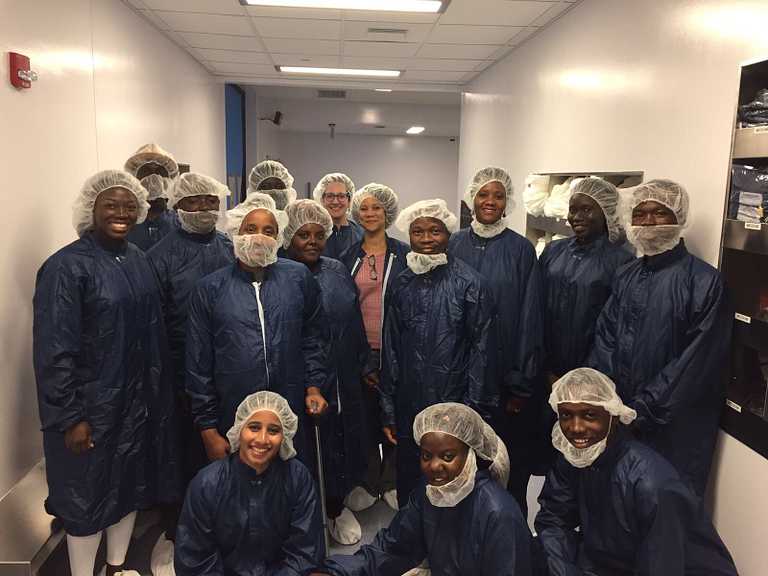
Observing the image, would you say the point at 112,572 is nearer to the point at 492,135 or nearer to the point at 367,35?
the point at 367,35

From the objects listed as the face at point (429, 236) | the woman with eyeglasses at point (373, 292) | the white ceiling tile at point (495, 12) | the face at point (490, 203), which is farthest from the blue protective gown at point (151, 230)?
the white ceiling tile at point (495, 12)

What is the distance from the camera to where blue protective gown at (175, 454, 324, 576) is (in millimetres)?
1936

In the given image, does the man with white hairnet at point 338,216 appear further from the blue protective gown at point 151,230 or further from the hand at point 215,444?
the hand at point 215,444

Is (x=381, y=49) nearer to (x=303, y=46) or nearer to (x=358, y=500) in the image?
(x=303, y=46)

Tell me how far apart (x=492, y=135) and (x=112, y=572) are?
14.6 ft

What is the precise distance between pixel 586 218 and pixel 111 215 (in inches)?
77.3

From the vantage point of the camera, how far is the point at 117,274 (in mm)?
2229

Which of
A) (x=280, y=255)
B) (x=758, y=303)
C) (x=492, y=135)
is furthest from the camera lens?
(x=492, y=135)

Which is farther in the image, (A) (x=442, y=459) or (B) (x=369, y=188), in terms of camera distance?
(B) (x=369, y=188)

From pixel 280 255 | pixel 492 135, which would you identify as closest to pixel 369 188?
pixel 280 255

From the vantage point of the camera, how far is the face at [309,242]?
8.86 feet

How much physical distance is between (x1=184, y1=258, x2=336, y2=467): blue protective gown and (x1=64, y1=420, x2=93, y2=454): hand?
0.37 m

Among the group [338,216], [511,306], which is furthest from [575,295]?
[338,216]

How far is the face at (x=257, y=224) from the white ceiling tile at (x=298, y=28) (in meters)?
2.16
